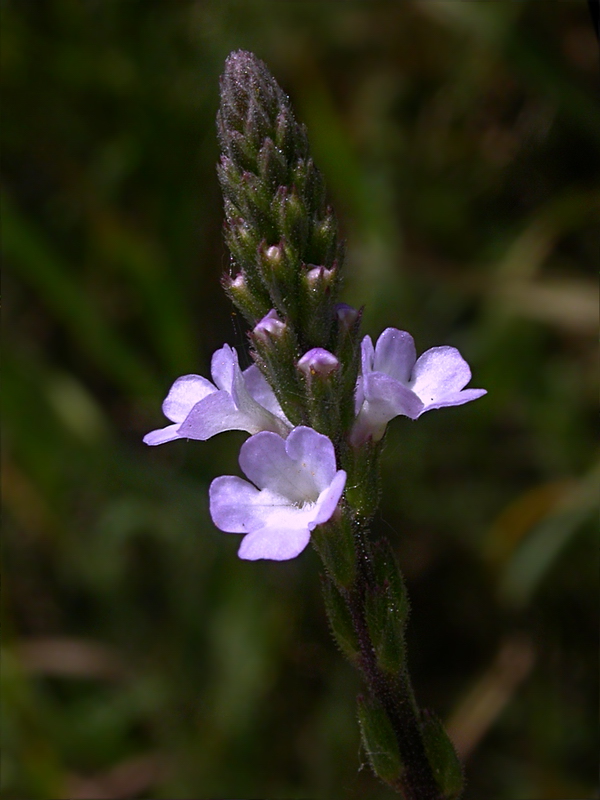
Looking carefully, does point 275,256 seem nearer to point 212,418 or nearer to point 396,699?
point 212,418

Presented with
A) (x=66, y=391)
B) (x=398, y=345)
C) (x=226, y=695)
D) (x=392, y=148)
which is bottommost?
(x=226, y=695)

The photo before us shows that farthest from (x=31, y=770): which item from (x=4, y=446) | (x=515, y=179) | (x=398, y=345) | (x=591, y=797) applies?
(x=515, y=179)

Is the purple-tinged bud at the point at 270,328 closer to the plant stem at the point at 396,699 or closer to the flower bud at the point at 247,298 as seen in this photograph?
the flower bud at the point at 247,298

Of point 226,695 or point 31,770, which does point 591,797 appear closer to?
point 226,695

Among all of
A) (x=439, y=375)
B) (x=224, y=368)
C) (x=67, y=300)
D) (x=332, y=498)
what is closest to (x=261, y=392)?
(x=224, y=368)

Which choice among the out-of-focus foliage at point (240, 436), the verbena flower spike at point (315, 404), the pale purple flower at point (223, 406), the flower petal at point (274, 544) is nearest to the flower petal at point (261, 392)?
the pale purple flower at point (223, 406)

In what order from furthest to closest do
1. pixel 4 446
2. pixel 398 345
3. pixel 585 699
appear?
pixel 4 446, pixel 585 699, pixel 398 345
